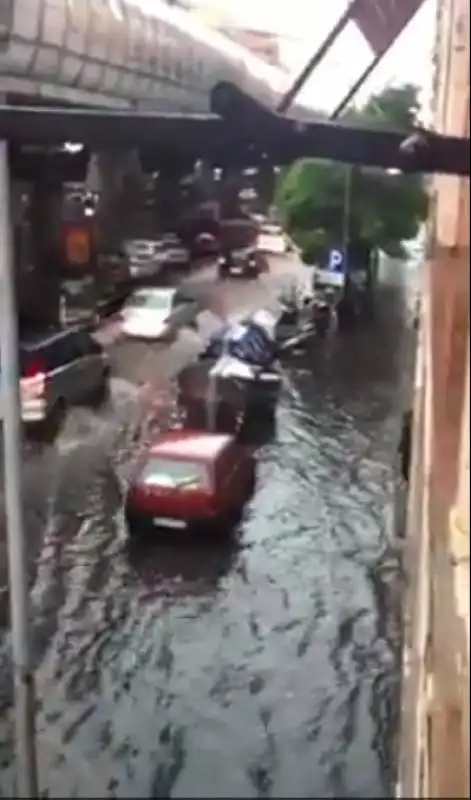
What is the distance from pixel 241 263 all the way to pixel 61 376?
0.99 m

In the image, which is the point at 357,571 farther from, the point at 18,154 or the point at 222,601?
the point at 18,154

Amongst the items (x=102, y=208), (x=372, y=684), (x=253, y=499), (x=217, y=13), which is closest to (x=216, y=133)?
(x=372, y=684)

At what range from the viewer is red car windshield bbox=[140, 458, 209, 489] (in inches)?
88.9

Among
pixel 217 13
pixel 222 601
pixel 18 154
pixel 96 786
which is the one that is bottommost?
pixel 222 601

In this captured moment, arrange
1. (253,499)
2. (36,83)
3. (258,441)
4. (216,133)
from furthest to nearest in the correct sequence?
(36,83) → (258,441) → (253,499) → (216,133)

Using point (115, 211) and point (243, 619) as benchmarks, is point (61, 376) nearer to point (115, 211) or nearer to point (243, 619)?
point (115, 211)

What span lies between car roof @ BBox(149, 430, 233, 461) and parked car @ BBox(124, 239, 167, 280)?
4.44 ft

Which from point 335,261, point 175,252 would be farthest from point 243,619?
point 175,252

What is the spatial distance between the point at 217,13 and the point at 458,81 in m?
3.44

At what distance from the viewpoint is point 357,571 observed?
7.34ft

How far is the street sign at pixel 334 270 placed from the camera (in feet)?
11.0

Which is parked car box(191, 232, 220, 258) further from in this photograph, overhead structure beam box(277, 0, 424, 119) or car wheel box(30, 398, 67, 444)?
overhead structure beam box(277, 0, 424, 119)

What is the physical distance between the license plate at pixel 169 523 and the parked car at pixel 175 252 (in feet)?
5.42

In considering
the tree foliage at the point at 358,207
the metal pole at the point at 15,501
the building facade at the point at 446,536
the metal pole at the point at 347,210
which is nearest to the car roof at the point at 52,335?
the tree foliage at the point at 358,207
